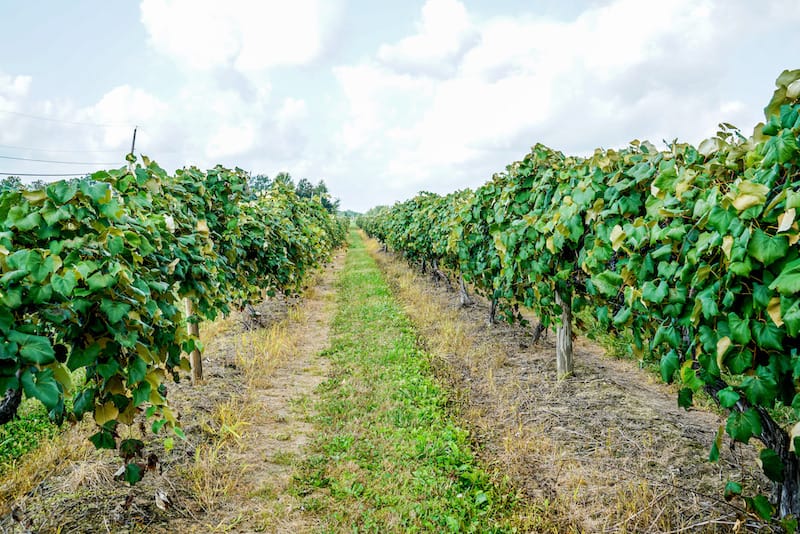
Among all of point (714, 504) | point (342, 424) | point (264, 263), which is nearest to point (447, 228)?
point (264, 263)

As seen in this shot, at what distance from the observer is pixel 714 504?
3107 mm

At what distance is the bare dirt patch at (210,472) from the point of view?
314 cm

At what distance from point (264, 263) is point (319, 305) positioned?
3.92 meters

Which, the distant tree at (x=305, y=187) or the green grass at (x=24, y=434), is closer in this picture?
the green grass at (x=24, y=434)

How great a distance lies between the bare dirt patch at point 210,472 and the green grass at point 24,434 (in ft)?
2.17

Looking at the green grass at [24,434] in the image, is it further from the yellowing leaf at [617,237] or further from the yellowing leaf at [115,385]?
the yellowing leaf at [617,237]

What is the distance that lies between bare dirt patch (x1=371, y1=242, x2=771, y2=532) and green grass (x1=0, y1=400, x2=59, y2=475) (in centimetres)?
434

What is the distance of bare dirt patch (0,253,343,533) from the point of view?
3137 mm

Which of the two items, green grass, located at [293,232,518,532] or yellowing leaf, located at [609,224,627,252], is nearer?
yellowing leaf, located at [609,224,627,252]

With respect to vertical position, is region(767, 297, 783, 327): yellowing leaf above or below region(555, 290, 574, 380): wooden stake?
above

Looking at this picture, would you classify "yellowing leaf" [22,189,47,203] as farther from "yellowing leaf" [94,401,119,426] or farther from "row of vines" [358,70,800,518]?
"row of vines" [358,70,800,518]

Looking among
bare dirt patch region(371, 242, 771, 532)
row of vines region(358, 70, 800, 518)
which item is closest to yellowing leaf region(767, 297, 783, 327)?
row of vines region(358, 70, 800, 518)

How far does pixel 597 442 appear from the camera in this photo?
162 inches

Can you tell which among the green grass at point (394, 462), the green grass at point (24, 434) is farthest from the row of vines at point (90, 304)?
the green grass at point (24, 434)
